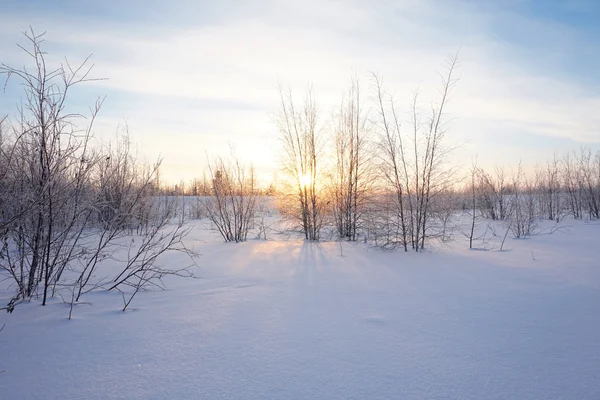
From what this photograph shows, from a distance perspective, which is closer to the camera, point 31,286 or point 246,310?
point 246,310

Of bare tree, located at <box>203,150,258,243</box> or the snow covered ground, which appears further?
bare tree, located at <box>203,150,258,243</box>

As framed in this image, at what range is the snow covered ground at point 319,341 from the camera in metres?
1.98

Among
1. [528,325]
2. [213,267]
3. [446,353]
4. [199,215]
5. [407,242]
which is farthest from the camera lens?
[199,215]

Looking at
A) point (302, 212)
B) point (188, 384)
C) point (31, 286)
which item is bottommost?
point (188, 384)

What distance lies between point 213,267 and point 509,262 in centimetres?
503

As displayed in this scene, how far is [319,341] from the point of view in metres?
2.59

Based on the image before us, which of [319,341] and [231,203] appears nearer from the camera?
[319,341]

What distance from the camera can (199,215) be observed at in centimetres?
2027

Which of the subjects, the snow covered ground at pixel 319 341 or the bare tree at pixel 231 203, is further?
the bare tree at pixel 231 203

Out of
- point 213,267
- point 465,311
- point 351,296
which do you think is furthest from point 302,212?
point 465,311

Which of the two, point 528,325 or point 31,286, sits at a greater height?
point 31,286

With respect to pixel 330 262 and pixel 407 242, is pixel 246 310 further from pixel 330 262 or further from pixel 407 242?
pixel 407 242

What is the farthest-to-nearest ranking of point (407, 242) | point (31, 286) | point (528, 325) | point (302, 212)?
point (302, 212)
point (407, 242)
point (31, 286)
point (528, 325)

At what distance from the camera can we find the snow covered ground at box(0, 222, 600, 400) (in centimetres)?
198
